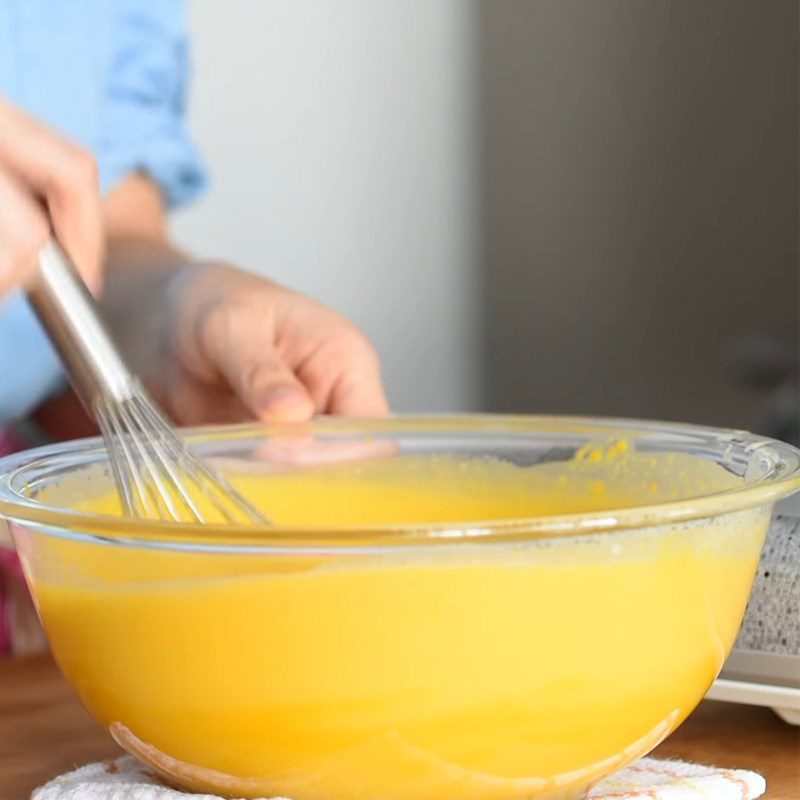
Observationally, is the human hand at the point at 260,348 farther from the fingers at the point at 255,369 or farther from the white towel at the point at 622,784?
the white towel at the point at 622,784

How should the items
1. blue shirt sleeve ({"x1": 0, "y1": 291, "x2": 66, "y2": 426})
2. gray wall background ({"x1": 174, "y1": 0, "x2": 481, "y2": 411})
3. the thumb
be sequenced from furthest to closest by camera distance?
gray wall background ({"x1": 174, "y1": 0, "x2": 481, "y2": 411})
blue shirt sleeve ({"x1": 0, "y1": 291, "x2": 66, "y2": 426})
the thumb

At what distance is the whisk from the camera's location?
1.28 feet

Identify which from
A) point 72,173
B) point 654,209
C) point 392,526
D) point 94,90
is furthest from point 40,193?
point 654,209

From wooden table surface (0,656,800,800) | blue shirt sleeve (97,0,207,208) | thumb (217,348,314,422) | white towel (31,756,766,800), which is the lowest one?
wooden table surface (0,656,800,800)

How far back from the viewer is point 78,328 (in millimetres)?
397

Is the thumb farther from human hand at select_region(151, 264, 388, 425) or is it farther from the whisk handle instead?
the whisk handle

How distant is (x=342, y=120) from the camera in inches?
63.4

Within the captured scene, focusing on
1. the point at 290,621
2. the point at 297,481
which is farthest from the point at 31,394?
the point at 290,621

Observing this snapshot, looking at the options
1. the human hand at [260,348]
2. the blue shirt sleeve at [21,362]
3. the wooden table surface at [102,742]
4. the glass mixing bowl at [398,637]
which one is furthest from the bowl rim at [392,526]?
the blue shirt sleeve at [21,362]

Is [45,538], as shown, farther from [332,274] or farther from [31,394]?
[332,274]

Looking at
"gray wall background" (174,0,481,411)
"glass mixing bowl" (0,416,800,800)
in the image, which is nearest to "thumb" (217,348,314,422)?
"glass mixing bowl" (0,416,800,800)

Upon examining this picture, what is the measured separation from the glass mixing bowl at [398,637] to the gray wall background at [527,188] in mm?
435

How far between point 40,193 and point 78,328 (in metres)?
0.09

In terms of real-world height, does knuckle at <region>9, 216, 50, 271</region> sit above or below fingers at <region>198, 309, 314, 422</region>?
above
